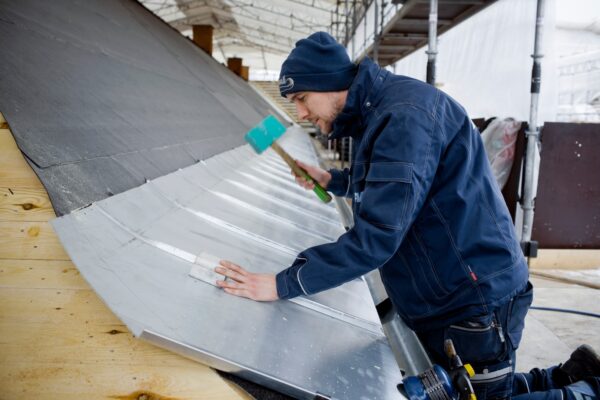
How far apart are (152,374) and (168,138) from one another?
1624 millimetres

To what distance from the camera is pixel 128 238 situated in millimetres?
1181

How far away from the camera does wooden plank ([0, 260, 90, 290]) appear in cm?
101

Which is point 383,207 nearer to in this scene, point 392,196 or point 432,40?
point 392,196

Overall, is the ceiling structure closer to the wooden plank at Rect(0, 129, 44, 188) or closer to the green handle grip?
the green handle grip

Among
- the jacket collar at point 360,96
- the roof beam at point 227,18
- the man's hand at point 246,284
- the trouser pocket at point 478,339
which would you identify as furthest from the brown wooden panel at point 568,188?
the roof beam at point 227,18

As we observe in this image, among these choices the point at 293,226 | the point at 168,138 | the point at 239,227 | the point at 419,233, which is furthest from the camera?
the point at 168,138

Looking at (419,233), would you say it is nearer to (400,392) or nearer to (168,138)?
(400,392)

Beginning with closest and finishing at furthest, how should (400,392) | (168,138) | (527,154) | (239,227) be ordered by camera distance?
(400,392)
(239,227)
(168,138)
(527,154)

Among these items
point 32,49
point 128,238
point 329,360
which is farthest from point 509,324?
point 32,49

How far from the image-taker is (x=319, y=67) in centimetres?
140

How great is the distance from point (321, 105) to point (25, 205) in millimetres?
934

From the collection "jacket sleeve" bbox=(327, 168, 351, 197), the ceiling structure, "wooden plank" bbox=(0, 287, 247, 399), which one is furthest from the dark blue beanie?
the ceiling structure

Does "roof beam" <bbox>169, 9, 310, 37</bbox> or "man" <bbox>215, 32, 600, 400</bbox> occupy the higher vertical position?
"roof beam" <bbox>169, 9, 310, 37</bbox>

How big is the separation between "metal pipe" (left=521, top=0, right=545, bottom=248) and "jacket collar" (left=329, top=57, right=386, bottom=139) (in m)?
3.31
